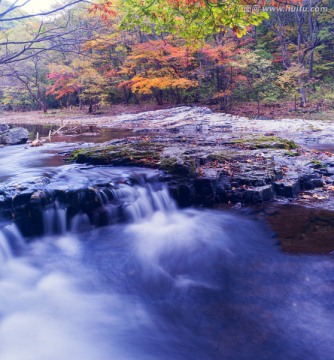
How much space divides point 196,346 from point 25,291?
237 centimetres

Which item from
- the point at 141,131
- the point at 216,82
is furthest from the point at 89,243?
the point at 216,82

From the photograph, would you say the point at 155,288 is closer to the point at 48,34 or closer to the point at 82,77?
the point at 48,34

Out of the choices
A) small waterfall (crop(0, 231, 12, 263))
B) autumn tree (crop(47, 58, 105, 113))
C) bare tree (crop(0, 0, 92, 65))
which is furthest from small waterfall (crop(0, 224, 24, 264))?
autumn tree (crop(47, 58, 105, 113))

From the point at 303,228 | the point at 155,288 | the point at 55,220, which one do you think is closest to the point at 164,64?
the point at 55,220

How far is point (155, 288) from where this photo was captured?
3916mm

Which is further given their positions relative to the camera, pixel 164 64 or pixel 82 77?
pixel 82 77

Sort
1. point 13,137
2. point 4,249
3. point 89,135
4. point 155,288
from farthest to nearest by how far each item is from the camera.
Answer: point 89,135 < point 13,137 < point 4,249 < point 155,288

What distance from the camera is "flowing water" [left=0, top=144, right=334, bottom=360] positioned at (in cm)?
295

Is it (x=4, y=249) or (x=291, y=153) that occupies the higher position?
(x=291, y=153)

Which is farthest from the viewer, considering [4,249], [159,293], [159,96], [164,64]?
[159,96]

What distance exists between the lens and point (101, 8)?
4188 mm

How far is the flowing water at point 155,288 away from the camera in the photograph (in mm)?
2945

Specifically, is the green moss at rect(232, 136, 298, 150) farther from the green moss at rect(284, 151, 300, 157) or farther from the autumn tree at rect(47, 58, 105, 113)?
the autumn tree at rect(47, 58, 105, 113)

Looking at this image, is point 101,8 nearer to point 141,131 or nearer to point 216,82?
point 141,131
